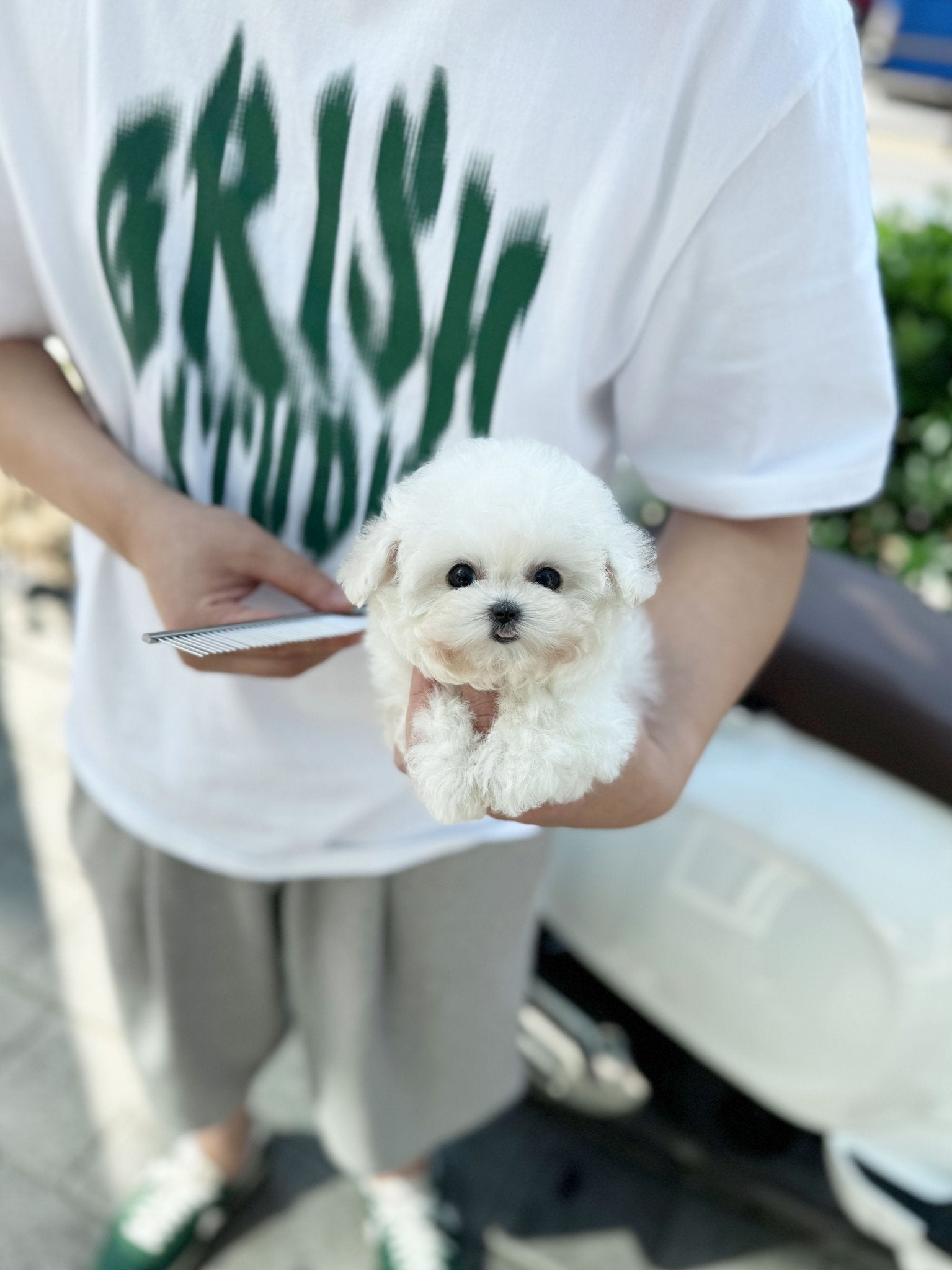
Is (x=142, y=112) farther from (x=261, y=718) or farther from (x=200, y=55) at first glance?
(x=261, y=718)

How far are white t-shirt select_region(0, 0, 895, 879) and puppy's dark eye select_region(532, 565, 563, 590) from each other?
30 cm

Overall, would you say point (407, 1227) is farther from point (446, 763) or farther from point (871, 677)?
point (446, 763)

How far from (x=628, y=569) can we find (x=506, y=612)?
9cm

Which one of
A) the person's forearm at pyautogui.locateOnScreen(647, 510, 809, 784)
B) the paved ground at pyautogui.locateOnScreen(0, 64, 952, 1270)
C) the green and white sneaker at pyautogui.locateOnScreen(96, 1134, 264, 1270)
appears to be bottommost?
the paved ground at pyautogui.locateOnScreen(0, 64, 952, 1270)

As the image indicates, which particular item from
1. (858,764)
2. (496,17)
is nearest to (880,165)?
(858,764)

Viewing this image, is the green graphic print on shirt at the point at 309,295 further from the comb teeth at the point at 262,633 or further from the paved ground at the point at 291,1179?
the paved ground at the point at 291,1179

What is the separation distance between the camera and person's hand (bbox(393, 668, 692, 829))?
0.79 m

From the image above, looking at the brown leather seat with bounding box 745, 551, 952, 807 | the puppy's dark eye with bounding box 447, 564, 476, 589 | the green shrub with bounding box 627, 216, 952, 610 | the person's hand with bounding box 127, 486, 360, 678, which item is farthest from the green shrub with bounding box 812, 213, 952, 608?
the puppy's dark eye with bounding box 447, 564, 476, 589

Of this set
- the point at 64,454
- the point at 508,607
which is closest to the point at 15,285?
the point at 64,454

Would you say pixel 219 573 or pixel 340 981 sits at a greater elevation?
pixel 219 573

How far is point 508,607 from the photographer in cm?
61

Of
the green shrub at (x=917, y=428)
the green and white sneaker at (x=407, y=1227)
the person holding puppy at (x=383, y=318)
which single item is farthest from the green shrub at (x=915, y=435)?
the green and white sneaker at (x=407, y=1227)

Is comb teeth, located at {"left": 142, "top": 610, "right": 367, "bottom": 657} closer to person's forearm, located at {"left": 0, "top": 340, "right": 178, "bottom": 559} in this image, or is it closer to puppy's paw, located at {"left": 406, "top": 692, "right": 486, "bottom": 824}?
puppy's paw, located at {"left": 406, "top": 692, "right": 486, "bottom": 824}

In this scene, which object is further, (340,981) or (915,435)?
(915,435)
